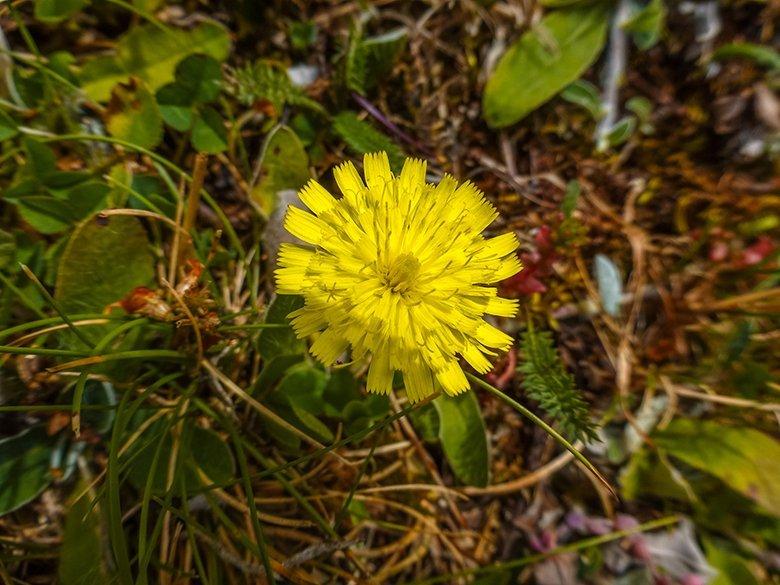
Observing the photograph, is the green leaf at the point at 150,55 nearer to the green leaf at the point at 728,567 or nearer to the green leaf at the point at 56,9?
the green leaf at the point at 56,9

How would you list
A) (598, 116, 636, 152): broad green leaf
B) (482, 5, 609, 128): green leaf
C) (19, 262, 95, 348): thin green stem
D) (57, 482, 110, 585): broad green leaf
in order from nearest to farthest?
1. (19, 262, 95, 348): thin green stem
2. (57, 482, 110, 585): broad green leaf
3. (482, 5, 609, 128): green leaf
4. (598, 116, 636, 152): broad green leaf

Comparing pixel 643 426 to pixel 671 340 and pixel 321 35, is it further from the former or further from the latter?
pixel 321 35

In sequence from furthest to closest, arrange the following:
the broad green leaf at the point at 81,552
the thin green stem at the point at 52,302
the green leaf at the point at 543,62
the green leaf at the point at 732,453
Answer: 1. the green leaf at the point at 543,62
2. the green leaf at the point at 732,453
3. the broad green leaf at the point at 81,552
4. the thin green stem at the point at 52,302

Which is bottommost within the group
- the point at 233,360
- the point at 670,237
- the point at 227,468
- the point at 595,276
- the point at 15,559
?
the point at 15,559

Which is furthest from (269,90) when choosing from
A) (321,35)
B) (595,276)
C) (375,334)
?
(595,276)

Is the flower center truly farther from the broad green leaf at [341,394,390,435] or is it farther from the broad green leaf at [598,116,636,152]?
the broad green leaf at [598,116,636,152]

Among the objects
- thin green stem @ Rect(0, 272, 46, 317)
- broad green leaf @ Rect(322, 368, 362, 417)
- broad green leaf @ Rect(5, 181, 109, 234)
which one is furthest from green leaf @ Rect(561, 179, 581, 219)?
thin green stem @ Rect(0, 272, 46, 317)

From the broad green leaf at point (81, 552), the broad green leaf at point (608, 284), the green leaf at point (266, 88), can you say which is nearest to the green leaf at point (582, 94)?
the broad green leaf at point (608, 284)
